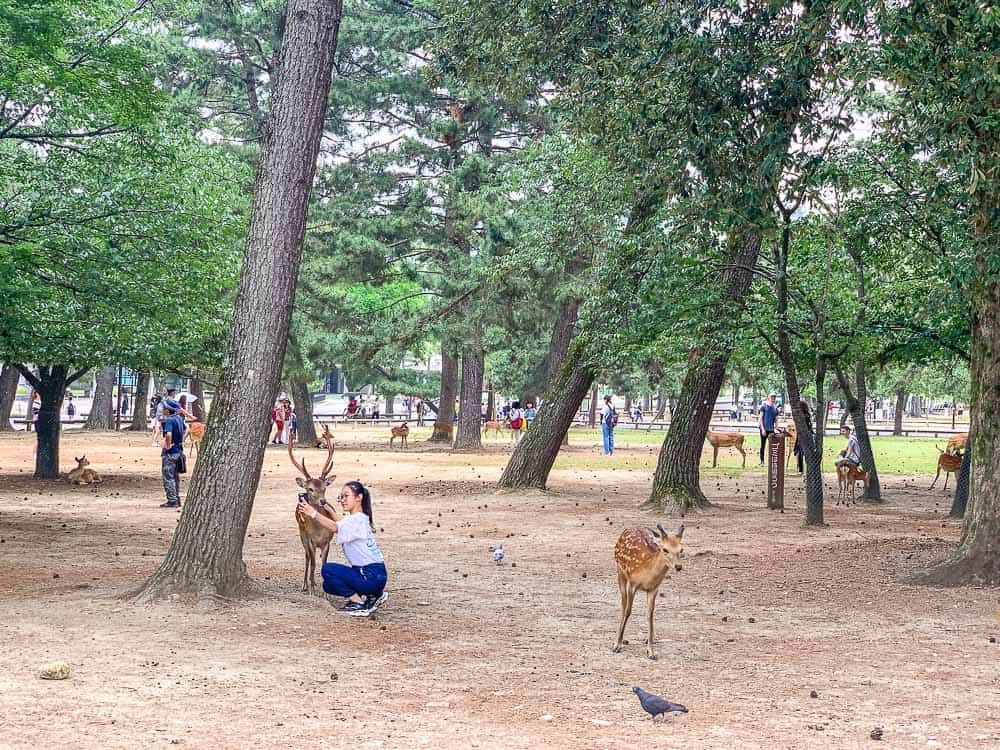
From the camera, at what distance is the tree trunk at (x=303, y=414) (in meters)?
39.5

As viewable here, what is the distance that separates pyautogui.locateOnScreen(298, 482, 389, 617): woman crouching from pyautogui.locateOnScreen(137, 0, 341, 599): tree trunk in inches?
28.7

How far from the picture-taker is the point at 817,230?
1535cm

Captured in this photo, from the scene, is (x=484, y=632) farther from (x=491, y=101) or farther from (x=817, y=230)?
(x=491, y=101)

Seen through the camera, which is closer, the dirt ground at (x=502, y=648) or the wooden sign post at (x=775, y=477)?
the dirt ground at (x=502, y=648)

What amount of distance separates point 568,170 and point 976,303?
437 inches

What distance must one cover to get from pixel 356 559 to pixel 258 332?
2036 millimetres

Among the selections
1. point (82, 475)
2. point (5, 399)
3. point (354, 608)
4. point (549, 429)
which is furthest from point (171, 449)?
point (5, 399)

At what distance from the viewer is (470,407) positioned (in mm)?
37656

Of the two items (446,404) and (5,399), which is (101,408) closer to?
(5,399)

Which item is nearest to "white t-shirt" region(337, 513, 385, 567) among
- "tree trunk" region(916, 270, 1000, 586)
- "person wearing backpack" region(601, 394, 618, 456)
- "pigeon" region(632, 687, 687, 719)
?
"pigeon" region(632, 687, 687, 719)

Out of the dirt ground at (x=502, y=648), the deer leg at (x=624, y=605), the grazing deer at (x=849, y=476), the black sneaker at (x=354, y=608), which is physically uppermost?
the grazing deer at (x=849, y=476)

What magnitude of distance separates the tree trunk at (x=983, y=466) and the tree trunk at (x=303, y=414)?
30.1m

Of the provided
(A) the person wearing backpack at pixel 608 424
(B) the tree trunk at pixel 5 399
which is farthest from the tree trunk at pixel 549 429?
(B) the tree trunk at pixel 5 399

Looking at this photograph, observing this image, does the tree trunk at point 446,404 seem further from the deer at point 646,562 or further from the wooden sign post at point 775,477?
the deer at point 646,562
